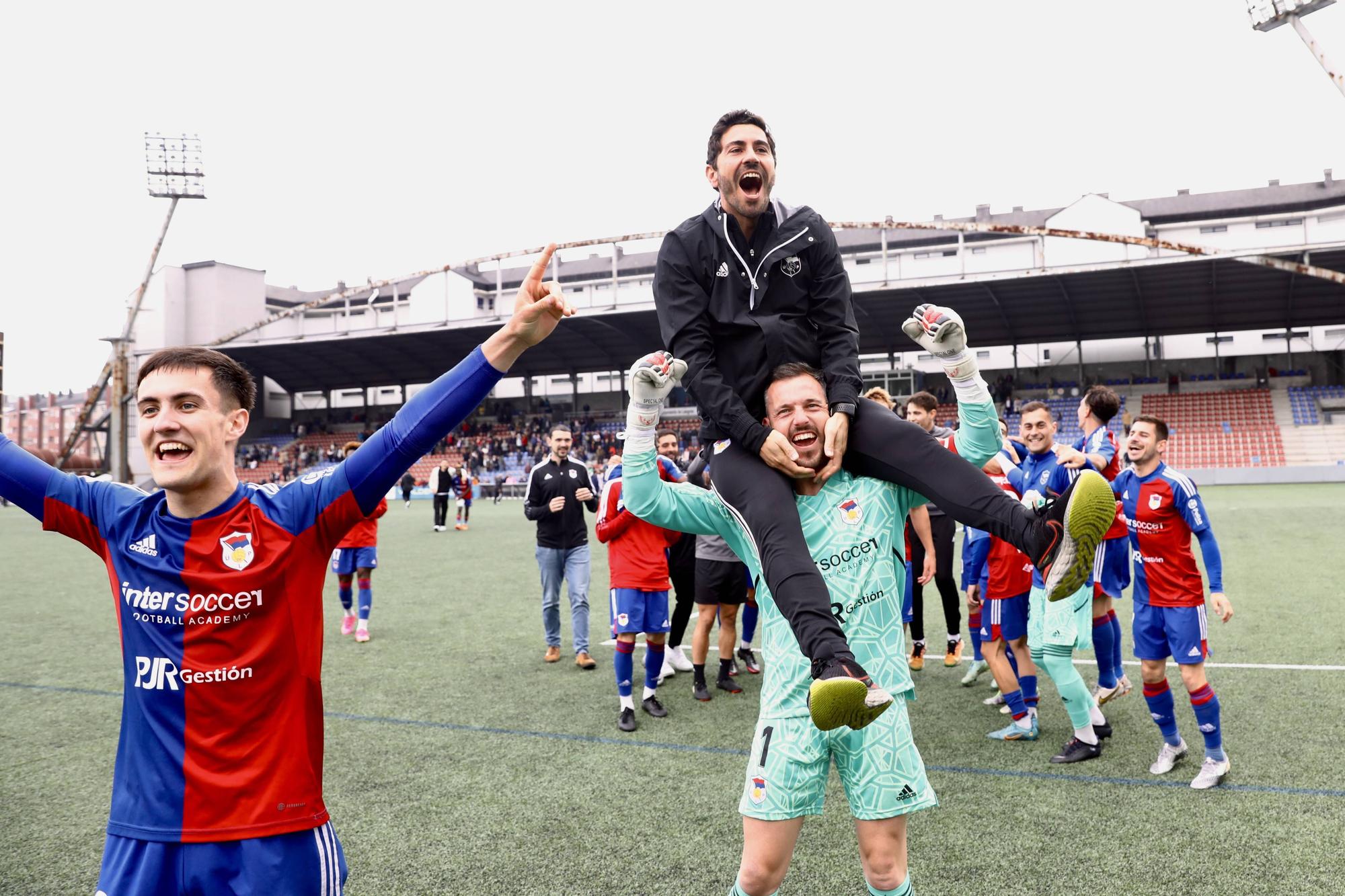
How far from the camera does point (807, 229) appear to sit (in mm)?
3176

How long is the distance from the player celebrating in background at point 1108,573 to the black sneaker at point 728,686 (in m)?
2.78

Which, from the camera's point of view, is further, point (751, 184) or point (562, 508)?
point (562, 508)

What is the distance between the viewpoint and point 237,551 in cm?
235

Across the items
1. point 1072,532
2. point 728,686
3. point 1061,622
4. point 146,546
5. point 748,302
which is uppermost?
point 748,302

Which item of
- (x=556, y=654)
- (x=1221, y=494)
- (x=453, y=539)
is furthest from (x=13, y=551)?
(x=1221, y=494)

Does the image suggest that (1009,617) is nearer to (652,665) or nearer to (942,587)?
(942,587)

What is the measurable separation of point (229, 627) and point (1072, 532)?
2395 mm

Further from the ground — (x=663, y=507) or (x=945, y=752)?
(x=663, y=507)

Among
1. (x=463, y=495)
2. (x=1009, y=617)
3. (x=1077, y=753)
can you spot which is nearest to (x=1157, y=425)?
(x=1009, y=617)

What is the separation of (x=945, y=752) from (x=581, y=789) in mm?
2399

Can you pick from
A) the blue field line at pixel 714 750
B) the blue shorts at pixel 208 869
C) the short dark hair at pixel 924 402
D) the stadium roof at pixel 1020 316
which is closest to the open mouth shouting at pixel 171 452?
the blue shorts at pixel 208 869

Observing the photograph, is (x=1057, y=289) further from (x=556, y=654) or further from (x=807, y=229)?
(x=807, y=229)

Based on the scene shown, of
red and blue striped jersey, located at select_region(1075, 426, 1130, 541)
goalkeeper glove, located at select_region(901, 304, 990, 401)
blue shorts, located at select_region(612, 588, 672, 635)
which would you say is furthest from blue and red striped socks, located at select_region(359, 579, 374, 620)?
goalkeeper glove, located at select_region(901, 304, 990, 401)

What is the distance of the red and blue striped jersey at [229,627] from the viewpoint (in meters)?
2.19
